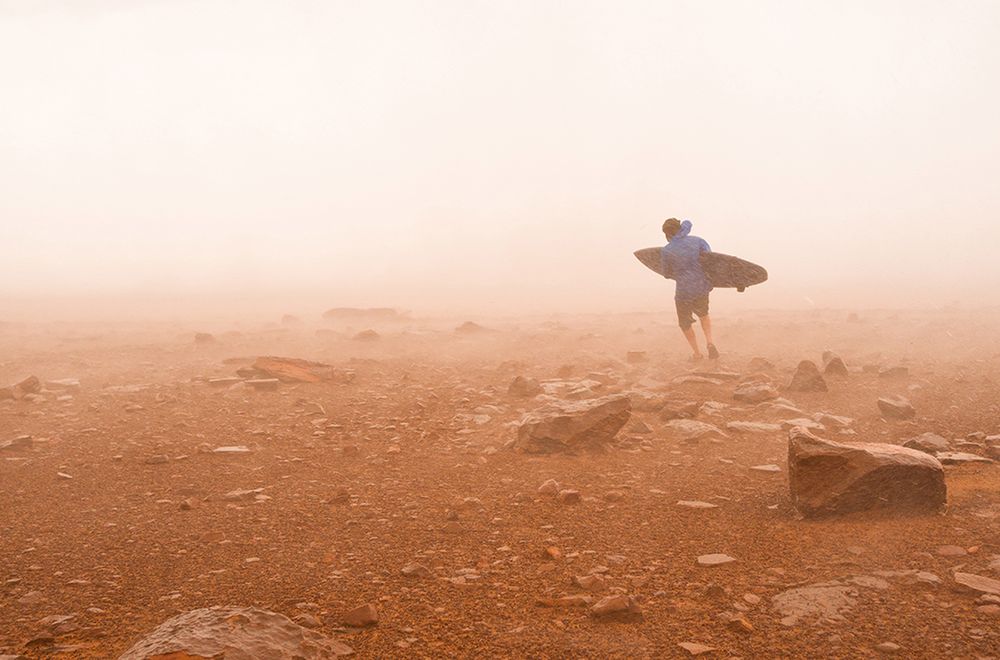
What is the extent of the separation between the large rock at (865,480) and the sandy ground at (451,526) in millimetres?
110

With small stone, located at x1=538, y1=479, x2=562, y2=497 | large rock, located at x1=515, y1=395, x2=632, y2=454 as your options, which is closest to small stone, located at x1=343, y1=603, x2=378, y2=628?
small stone, located at x1=538, y1=479, x2=562, y2=497

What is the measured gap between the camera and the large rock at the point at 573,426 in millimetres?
5094

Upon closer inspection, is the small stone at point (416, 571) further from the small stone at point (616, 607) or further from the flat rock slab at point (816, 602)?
the flat rock slab at point (816, 602)

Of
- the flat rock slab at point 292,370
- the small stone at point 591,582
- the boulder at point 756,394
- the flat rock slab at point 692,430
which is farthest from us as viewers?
the flat rock slab at point 292,370

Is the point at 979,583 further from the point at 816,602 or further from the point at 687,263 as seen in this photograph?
the point at 687,263

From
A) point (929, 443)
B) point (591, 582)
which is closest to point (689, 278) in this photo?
point (929, 443)

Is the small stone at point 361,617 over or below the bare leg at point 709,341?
below

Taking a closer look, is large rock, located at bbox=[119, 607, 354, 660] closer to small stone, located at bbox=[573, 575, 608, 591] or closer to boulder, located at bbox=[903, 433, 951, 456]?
small stone, located at bbox=[573, 575, 608, 591]

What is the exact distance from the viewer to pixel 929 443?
4789 mm

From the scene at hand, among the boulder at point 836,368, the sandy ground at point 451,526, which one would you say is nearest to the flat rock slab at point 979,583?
the sandy ground at point 451,526

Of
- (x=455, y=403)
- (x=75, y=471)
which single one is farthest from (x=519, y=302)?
(x=75, y=471)

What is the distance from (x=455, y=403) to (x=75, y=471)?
11.0 feet

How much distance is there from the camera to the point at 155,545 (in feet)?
11.8

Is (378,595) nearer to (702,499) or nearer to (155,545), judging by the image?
(155,545)
